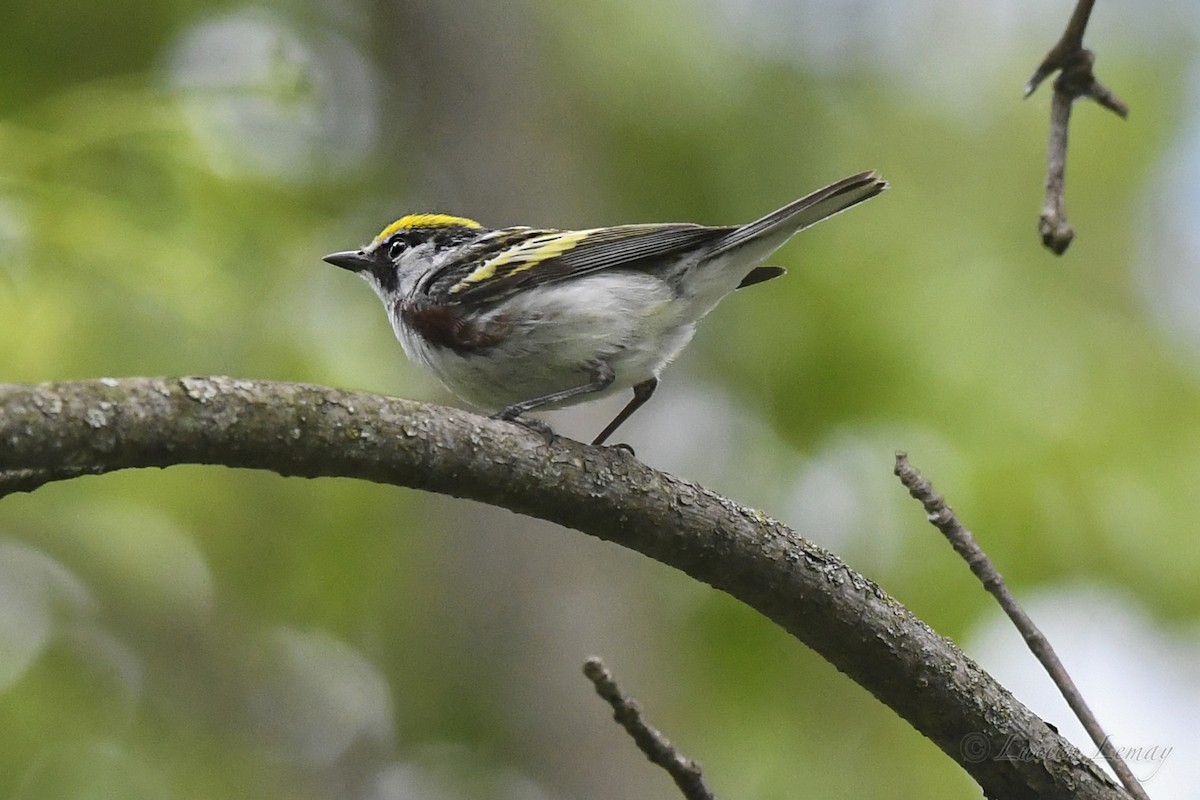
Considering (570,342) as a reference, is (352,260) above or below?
above

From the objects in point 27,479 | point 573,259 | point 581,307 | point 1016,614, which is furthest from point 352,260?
point 1016,614

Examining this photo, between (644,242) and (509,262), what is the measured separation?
0.56 m

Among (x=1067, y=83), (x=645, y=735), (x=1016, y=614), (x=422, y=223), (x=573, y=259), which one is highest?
(x=1067, y=83)

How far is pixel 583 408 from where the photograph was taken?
7098 millimetres

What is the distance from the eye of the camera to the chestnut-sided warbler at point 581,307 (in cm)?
498

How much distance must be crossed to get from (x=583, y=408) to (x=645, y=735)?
14.8ft

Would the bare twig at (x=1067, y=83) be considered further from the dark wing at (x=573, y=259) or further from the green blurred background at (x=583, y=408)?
the green blurred background at (x=583, y=408)

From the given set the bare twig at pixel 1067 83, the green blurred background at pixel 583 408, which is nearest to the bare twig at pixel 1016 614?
the bare twig at pixel 1067 83

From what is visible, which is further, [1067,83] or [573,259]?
[573,259]

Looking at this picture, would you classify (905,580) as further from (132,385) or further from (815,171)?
(132,385)

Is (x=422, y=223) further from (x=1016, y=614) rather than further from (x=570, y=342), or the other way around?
(x=1016, y=614)

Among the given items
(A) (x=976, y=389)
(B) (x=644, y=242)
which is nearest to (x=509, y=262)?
(B) (x=644, y=242)

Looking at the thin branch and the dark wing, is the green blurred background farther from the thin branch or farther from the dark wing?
the thin branch

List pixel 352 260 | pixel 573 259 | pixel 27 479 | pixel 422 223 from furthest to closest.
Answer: pixel 422 223
pixel 352 260
pixel 573 259
pixel 27 479
